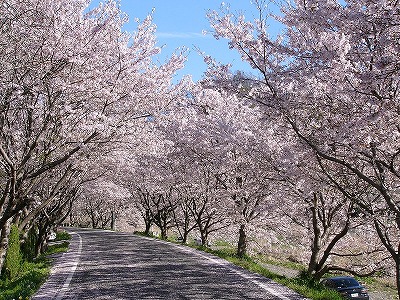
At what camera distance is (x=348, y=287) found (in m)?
17.1

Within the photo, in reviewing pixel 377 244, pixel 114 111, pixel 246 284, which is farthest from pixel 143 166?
pixel 246 284

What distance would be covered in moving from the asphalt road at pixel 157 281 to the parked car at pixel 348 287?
5.40 meters

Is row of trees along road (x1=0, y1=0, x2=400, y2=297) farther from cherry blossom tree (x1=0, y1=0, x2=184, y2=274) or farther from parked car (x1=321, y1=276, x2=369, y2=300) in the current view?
parked car (x1=321, y1=276, x2=369, y2=300)

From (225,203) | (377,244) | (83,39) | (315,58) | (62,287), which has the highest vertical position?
(83,39)

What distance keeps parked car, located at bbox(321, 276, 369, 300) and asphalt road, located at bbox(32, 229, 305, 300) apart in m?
5.40

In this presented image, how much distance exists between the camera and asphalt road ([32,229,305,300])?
363 inches

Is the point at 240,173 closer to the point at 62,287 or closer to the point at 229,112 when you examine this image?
the point at 229,112

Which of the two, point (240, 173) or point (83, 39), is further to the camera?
point (240, 173)

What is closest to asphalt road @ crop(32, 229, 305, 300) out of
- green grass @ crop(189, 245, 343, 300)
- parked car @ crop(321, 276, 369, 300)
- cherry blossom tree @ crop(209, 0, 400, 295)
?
green grass @ crop(189, 245, 343, 300)

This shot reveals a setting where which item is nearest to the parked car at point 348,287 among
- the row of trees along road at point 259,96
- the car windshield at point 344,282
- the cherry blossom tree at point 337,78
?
the car windshield at point 344,282

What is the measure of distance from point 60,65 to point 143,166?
22.6m

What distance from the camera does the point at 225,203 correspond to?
69.3 feet

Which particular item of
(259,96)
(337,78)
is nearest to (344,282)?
(259,96)

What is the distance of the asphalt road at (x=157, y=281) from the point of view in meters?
9.23
